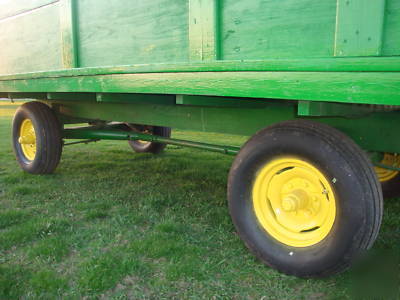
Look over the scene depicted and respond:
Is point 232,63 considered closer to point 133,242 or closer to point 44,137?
point 133,242

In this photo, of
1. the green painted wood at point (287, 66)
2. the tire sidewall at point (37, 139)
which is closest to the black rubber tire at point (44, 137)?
the tire sidewall at point (37, 139)

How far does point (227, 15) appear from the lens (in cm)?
221

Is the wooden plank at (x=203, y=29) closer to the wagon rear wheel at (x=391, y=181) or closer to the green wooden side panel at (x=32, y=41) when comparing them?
the green wooden side panel at (x=32, y=41)

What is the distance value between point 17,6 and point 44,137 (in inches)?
58.2

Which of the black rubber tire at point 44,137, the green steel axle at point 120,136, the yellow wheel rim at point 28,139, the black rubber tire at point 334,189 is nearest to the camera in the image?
the black rubber tire at point 334,189

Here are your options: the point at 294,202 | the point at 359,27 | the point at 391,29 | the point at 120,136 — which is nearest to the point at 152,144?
the point at 120,136

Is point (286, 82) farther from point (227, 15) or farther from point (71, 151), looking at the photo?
point (71, 151)

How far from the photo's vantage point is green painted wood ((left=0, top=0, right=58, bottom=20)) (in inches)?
144

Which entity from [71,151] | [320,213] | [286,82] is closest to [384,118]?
[320,213]

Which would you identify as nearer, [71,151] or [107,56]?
[107,56]

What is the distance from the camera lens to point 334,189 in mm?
1833

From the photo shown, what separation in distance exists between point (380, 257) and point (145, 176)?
2634mm

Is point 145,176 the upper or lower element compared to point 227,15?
lower

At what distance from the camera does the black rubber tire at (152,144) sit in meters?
5.20
